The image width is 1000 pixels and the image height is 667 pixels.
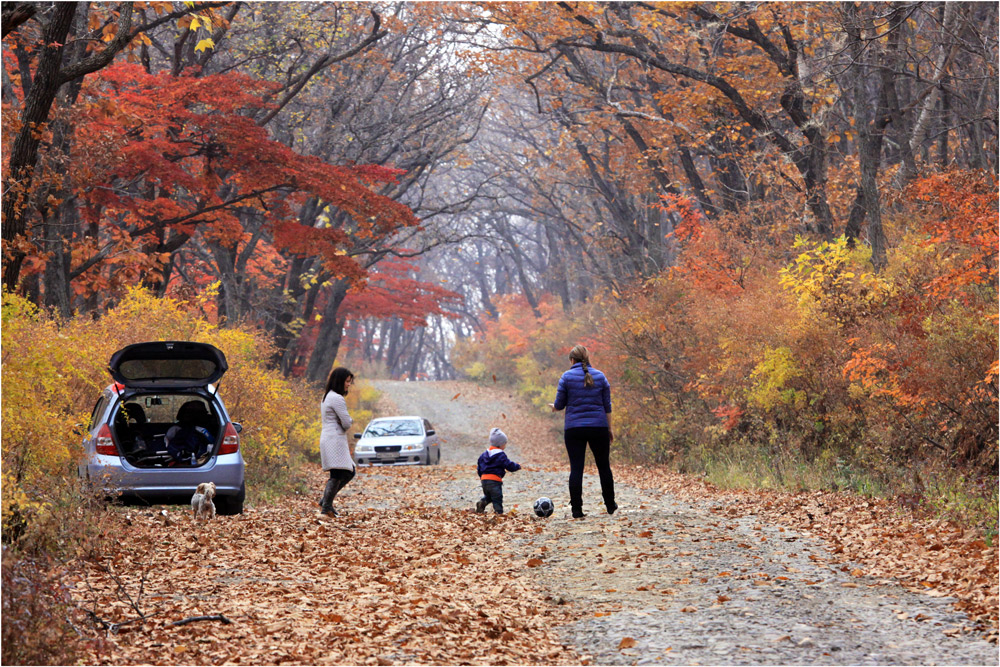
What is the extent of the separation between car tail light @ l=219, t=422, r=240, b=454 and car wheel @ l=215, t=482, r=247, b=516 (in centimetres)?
43

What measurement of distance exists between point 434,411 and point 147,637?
41411 millimetres

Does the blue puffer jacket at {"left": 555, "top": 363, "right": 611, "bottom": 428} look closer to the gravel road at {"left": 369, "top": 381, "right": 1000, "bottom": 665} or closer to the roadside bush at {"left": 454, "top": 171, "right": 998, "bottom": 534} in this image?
the gravel road at {"left": 369, "top": 381, "right": 1000, "bottom": 665}

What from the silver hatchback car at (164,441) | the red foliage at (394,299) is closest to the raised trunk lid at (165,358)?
the silver hatchback car at (164,441)

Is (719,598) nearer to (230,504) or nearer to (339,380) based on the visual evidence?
(339,380)

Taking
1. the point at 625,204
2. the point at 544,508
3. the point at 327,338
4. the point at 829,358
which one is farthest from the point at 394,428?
the point at 544,508

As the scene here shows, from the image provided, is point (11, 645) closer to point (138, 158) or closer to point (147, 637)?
point (147, 637)

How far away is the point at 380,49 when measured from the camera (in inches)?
1027

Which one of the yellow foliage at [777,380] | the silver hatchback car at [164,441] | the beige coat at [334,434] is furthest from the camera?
the yellow foliage at [777,380]

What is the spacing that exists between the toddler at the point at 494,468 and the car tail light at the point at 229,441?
2835 mm

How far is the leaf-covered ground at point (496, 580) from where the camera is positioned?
6207mm

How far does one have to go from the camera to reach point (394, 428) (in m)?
26.8

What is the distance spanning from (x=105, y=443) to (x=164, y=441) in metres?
1.28

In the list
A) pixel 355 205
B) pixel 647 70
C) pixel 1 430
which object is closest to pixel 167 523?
pixel 1 430

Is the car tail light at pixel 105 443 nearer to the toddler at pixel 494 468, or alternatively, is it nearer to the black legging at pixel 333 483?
the black legging at pixel 333 483
